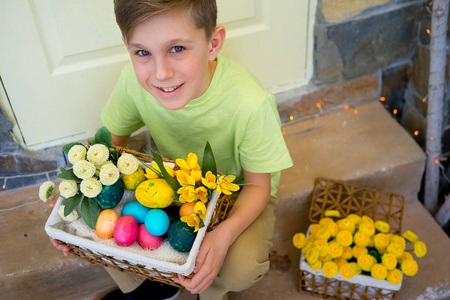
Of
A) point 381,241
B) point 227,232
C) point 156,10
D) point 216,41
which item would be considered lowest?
point 381,241

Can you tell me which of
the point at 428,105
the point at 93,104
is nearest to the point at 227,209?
the point at 93,104

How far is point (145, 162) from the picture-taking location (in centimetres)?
102

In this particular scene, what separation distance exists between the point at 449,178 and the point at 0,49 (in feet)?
5.18

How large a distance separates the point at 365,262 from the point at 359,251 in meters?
0.04

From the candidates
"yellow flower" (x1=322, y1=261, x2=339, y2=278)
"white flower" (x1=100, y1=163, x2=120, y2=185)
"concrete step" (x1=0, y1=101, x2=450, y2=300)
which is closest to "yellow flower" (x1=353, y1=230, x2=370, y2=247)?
"yellow flower" (x1=322, y1=261, x2=339, y2=278)

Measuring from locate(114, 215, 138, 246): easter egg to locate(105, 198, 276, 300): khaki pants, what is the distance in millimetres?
298

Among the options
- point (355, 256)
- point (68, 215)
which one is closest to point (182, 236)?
point (68, 215)

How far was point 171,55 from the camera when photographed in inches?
37.3

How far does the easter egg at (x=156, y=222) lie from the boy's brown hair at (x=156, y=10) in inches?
14.8

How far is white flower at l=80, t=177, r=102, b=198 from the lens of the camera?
35.7 inches

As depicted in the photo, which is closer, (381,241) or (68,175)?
(68,175)

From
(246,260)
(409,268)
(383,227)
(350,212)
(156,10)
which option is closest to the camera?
(156,10)

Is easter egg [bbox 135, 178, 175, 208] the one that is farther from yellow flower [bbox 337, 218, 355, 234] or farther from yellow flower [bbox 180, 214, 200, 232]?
yellow flower [bbox 337, 218, 355, 234]

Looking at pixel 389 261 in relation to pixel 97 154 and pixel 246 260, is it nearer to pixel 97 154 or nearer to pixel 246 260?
pixel 246 260
